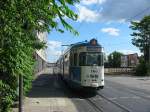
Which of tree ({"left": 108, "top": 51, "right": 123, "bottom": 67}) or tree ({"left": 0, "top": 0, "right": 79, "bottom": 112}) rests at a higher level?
tree ({"left": 108, "top": 51, "right": 123, "bottom": 67})

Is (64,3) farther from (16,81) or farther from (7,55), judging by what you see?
(16,81)

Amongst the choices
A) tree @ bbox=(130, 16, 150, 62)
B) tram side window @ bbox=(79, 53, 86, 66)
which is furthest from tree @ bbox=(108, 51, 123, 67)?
tram side window @ bbox=(79, 53, 86, 66)

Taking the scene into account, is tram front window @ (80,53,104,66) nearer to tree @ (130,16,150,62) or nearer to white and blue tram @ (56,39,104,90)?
white and blue tram @ (56,39,104,90)

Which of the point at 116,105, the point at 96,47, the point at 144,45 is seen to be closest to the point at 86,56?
the point at 96,47

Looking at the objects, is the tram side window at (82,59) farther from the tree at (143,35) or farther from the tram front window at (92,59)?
the tree at (143,35)

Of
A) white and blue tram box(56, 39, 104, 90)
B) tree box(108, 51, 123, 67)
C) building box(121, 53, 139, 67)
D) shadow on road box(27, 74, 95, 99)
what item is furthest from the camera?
tree box(108, 51, 123, 67)

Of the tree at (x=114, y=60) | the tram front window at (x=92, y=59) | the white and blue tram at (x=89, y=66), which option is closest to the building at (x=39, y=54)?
the white and blue tram at (x=89, y=66)

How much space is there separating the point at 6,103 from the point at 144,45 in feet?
287

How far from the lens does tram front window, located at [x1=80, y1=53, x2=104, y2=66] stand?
26.1 meters

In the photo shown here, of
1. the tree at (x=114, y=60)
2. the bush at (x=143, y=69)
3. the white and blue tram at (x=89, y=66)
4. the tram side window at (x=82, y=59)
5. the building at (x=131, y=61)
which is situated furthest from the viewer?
the tree at (x=114, y=60)

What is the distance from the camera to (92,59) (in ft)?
86.1

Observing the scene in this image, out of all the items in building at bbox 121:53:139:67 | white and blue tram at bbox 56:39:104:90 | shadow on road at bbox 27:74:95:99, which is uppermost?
building at bbox 121:53:139:67

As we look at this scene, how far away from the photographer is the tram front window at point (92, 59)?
26122 mm

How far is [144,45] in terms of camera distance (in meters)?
94.6
